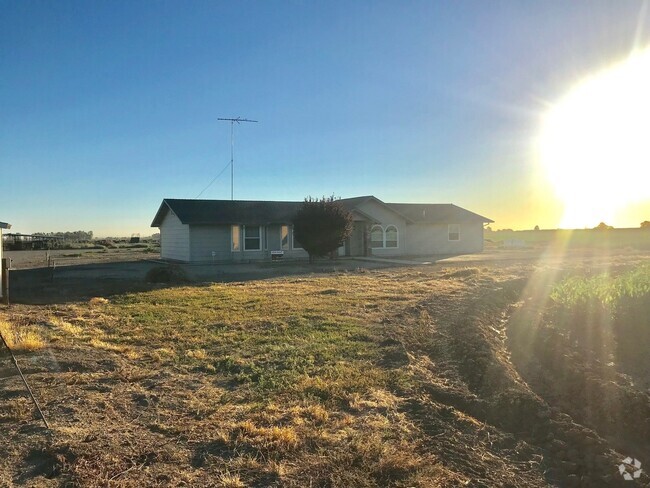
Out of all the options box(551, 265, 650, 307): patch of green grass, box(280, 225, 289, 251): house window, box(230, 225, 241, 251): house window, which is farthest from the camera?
box(280, 225, 289, 251): house window

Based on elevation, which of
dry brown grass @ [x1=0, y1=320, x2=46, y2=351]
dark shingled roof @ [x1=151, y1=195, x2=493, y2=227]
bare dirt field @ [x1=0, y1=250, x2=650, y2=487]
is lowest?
bare dirt field @ [x1=0, y1=250, x2=650, y2=487]

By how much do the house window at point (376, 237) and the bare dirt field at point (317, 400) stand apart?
2240 cm

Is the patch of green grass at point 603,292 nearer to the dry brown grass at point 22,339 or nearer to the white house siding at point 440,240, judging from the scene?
the dry brown grass at point 22,339

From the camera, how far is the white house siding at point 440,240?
36.0 metres

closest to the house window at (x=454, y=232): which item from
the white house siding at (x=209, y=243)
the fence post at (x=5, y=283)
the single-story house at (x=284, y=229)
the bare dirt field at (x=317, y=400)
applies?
the single-story house at (x=284, y=229)

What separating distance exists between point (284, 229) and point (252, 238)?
2046 mm

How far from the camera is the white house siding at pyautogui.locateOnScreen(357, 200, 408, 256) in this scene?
109ft

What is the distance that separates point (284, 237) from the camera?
102 ft

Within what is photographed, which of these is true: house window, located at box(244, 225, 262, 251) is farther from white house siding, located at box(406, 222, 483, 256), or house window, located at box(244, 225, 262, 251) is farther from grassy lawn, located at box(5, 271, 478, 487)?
grassy lawn, located at box(5, 271, 478, 487)

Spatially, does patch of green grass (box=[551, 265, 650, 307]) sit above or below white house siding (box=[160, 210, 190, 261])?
below

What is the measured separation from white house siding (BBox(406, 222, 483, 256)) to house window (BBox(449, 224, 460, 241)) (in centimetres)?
24

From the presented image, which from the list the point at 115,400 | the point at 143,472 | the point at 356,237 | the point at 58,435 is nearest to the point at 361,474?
the point at 143,472

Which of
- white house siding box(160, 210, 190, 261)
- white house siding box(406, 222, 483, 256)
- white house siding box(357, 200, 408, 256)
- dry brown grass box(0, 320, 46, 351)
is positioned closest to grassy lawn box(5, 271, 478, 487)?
dry brown grass box(0, 320, 46, 351)

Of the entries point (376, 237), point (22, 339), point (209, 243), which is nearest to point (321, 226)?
point (209, 243)
